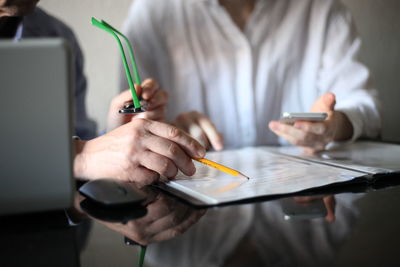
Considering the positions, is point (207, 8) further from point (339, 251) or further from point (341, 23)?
point (339, 251)

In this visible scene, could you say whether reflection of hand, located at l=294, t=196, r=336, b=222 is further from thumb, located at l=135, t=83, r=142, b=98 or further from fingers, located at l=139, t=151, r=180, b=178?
thumb, located at l=135, t=83, r=142, b=98

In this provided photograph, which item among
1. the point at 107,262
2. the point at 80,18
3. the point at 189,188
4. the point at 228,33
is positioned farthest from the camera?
the point at 228,33

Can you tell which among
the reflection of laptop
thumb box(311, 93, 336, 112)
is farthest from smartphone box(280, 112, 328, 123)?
the reflection of laptop

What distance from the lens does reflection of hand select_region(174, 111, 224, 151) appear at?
89 centimetres

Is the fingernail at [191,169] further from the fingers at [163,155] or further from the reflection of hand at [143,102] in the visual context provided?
the reflection of hand at [143,102]

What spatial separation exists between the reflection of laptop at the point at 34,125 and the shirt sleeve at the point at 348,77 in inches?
34.6

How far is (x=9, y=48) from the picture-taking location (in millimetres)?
381

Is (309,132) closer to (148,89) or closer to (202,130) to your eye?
(202,130)

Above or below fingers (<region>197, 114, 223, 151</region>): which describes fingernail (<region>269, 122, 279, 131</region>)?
above

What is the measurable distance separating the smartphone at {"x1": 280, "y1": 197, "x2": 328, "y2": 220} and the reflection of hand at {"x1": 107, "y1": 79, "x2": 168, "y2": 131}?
0.37 m

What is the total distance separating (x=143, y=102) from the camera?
30.7 inches

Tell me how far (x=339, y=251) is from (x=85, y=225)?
0.27m

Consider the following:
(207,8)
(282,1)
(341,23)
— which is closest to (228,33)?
(207,8)

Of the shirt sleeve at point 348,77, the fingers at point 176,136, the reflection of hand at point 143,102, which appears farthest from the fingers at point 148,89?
the shirt sleeve at point 348,77
